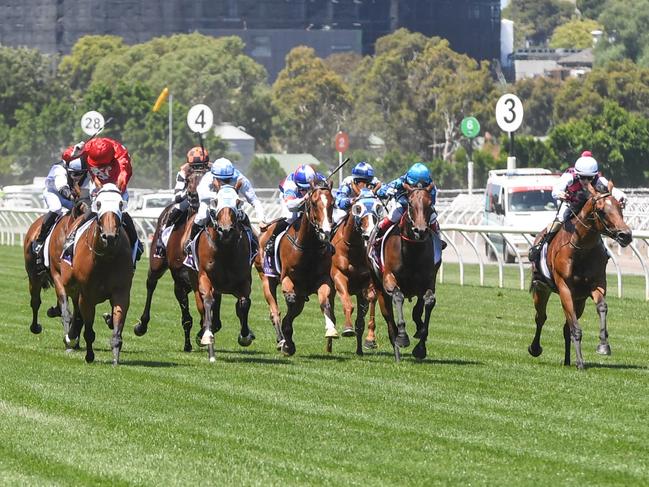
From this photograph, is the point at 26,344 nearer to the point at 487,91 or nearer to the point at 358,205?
the point at 358,205

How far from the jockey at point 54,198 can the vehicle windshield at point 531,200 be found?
16081 mm

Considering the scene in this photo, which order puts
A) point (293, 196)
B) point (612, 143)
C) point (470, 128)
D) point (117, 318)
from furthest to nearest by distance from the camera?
point (612, 143) < point (470, 128) < point (293, 196) < point (117, 318)

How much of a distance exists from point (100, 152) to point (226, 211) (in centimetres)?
132

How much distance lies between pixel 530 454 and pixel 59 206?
8018 mm

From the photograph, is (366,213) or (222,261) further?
(366,213)

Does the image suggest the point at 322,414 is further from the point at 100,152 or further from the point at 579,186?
the point at 100,152

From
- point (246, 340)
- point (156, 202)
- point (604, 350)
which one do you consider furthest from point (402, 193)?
point (156, 202)

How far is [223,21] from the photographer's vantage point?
132 meters

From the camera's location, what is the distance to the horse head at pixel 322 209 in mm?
14289

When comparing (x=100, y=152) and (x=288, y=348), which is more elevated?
(x=100, y=152)

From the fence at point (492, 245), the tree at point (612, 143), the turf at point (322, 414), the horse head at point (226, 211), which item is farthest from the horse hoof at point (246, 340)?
the tree at point (612, 143)

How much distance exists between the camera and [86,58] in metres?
113

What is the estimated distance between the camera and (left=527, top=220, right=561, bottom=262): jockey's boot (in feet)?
47.5

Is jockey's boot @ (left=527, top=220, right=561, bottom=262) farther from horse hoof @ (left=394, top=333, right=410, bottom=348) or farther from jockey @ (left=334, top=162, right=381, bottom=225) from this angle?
jockey @ (left=334, top=162, right=381, bottom=225)
